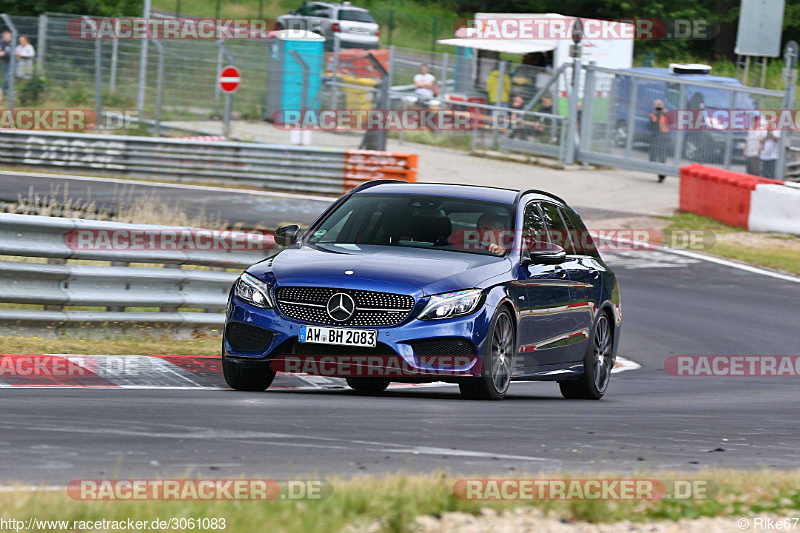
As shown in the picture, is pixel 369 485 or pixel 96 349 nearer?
pixel 369 485

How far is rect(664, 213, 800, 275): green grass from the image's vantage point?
21.2 metres

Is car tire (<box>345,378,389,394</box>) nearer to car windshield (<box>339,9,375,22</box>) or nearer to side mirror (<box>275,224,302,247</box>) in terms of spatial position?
side mirror (<box>275,224,302,247</box>)

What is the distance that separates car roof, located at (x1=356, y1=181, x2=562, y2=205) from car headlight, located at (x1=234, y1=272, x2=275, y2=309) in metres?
1.60

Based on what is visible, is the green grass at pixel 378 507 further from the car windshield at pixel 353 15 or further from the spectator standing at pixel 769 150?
the car windshield at pixel 353 15

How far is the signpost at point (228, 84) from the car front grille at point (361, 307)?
2239 centimetres

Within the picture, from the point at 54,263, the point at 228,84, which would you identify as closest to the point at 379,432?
the point at 54,263

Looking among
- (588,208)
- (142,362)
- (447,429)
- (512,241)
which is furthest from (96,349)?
(588,208)

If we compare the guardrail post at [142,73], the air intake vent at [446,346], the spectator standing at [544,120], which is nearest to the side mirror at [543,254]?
the air intake vent at [446,346]

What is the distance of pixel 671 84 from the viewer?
30.6 meters

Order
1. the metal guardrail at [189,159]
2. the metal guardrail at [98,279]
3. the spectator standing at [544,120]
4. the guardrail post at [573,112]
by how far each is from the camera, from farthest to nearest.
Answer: the spectator standing at [544,120] → the guardrail post at [573,112] → the metal guardrail at [189,159] → the metal guardrail at [98,279]

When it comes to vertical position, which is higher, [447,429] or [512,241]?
[512,241]

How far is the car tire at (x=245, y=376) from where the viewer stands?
29.7 ft

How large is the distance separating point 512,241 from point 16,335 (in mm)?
4027

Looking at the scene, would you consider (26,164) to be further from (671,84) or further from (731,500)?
(731,500)
